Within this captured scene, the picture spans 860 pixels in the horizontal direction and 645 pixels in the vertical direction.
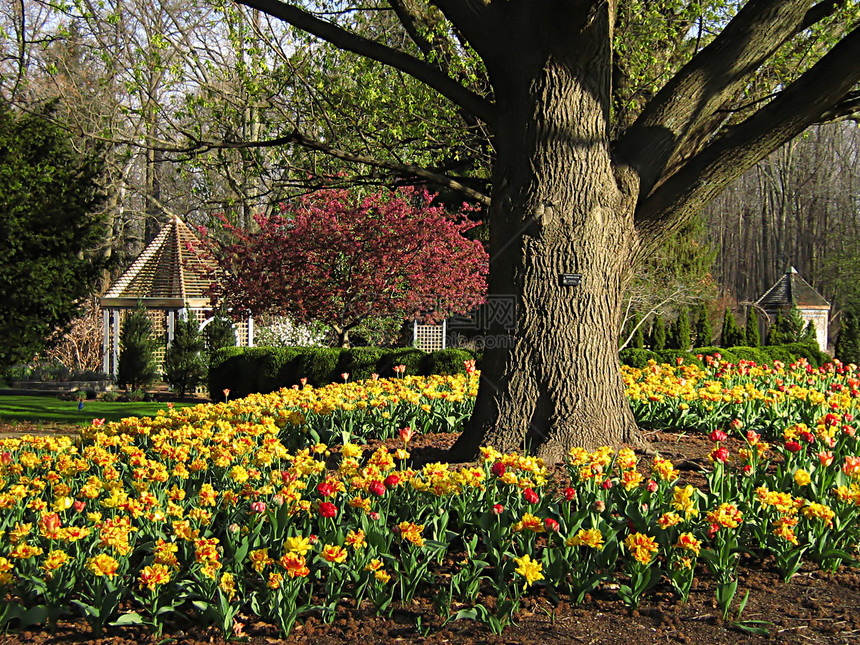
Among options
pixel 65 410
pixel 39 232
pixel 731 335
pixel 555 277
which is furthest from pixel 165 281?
pixel 555 277

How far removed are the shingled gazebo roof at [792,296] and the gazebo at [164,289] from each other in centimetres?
1618

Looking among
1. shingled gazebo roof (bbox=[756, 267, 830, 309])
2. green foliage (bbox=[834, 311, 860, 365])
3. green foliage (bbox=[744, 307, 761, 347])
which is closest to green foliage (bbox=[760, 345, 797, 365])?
green foliage (bbox=[744, 307, 761, 347])

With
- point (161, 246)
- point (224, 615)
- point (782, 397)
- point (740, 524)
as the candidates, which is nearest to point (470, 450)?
point (740, 524)

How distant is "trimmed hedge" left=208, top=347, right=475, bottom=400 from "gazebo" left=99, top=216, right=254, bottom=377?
4.34 metres

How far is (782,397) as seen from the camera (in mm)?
5695

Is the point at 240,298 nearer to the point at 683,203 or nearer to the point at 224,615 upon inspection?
the point at 683,203

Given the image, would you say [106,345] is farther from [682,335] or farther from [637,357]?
[682,335]

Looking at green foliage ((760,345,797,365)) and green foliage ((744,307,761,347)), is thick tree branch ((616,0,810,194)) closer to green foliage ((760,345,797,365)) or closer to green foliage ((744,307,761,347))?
green foliage ((760,345,797,365))

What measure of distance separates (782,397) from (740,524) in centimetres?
273

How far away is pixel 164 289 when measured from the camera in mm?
17844

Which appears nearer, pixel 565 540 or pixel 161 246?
pixel 565 540

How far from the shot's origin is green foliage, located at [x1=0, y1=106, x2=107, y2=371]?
1072 centimetres

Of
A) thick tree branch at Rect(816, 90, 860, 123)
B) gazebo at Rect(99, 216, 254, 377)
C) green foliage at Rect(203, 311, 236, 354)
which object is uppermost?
thick tree branch at Rect(816, 90, 860, 123)

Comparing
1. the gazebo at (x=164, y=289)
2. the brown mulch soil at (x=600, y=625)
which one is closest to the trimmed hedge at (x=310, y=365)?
the gazebo at (x=164, y=289)
